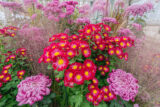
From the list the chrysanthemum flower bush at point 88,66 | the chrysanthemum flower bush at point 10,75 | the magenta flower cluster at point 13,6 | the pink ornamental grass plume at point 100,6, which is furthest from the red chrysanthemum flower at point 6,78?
the pink ornamental grass plume at point 100,6

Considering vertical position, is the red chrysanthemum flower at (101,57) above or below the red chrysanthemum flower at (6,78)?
→ above

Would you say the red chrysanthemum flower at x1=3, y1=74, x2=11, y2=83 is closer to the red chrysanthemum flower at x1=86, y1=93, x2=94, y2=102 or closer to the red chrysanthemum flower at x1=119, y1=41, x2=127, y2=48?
the red chrysanthemum flower at x1=86, y1=93, x2=94, y2=102

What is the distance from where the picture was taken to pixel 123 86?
1.22 m

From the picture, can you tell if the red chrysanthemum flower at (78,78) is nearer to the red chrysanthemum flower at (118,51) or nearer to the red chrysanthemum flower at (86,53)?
the red chrysanthemum flower at (86,53)

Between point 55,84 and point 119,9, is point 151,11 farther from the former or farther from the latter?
point 55,84

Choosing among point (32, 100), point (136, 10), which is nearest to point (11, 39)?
point (32, 100)

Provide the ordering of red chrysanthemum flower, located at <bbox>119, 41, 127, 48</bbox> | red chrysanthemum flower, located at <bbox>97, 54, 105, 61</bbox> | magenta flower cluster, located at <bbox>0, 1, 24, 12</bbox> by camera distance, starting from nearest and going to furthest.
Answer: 1. red chrysanthemum flower, located at <bbox>119, 41, 127, 48</bbox>
2. red chrysanthemum flower, located at <bbox>97, 54, 105, 61</bbox>
3. magenta flower cluster, located at <bbox>0, 1, 24, 12</bbox>

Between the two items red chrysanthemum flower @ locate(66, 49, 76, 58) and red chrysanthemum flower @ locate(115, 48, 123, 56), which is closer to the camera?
red chrysanthemum flower @ locate(66, 49, 76, 58)

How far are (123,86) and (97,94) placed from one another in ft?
1.08

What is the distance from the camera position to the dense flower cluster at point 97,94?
1117mm

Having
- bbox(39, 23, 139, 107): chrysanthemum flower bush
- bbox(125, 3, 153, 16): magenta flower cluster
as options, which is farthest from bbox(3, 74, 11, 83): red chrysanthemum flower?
bbox(125, 3, 153, 16): magenta flower cluster

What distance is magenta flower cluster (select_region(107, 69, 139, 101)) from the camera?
118cm

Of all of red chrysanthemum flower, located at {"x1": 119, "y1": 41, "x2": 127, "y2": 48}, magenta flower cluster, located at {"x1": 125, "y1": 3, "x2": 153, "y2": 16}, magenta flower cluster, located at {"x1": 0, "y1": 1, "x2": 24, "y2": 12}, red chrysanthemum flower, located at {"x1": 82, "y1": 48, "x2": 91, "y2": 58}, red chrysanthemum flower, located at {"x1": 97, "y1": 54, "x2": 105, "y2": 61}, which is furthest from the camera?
magenta flower cluster, located at {"x1": 0, "y1": 1, "x2": 24, "y2": 12}

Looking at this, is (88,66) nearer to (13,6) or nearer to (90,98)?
(90,98)
